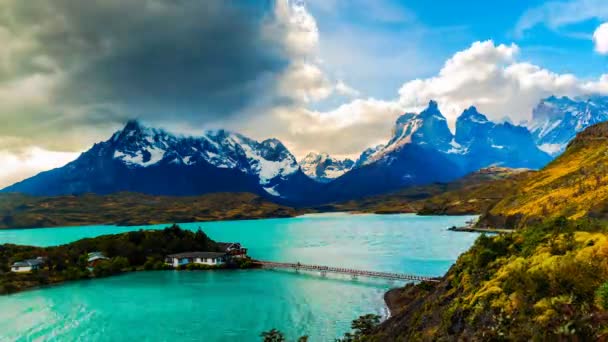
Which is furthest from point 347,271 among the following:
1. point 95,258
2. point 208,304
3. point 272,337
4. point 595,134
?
point 595,134

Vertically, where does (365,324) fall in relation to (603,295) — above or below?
below

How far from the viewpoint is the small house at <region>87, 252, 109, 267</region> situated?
113375 millimetres

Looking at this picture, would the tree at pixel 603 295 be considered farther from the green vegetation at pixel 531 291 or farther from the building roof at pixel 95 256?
the building roof at pixel 95 256

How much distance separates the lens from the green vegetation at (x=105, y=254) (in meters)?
103

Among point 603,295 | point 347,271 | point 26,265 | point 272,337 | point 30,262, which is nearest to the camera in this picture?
point 603,295

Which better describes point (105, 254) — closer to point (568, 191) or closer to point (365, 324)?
point (365, 324)

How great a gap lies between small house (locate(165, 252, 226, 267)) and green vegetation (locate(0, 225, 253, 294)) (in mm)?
2147

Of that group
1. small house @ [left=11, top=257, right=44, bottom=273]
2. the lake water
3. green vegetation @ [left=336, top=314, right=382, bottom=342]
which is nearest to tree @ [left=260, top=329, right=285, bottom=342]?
the lake water

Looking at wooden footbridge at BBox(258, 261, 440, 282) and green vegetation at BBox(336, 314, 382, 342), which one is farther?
wooden footbridge at BBox(258, 261, 440, 282)

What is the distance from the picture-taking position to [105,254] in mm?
119875

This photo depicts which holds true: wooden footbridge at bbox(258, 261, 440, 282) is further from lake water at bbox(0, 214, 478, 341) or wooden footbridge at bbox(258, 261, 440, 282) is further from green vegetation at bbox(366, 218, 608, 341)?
green vegetation at bbox(366, 218, 608, 341)

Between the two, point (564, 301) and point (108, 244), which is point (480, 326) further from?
point (108, 244)

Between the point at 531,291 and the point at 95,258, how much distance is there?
120544mm

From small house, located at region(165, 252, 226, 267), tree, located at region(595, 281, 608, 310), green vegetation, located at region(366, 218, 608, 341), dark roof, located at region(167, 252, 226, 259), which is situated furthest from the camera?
dark roof, located at region(167, 252, 226, 259)
